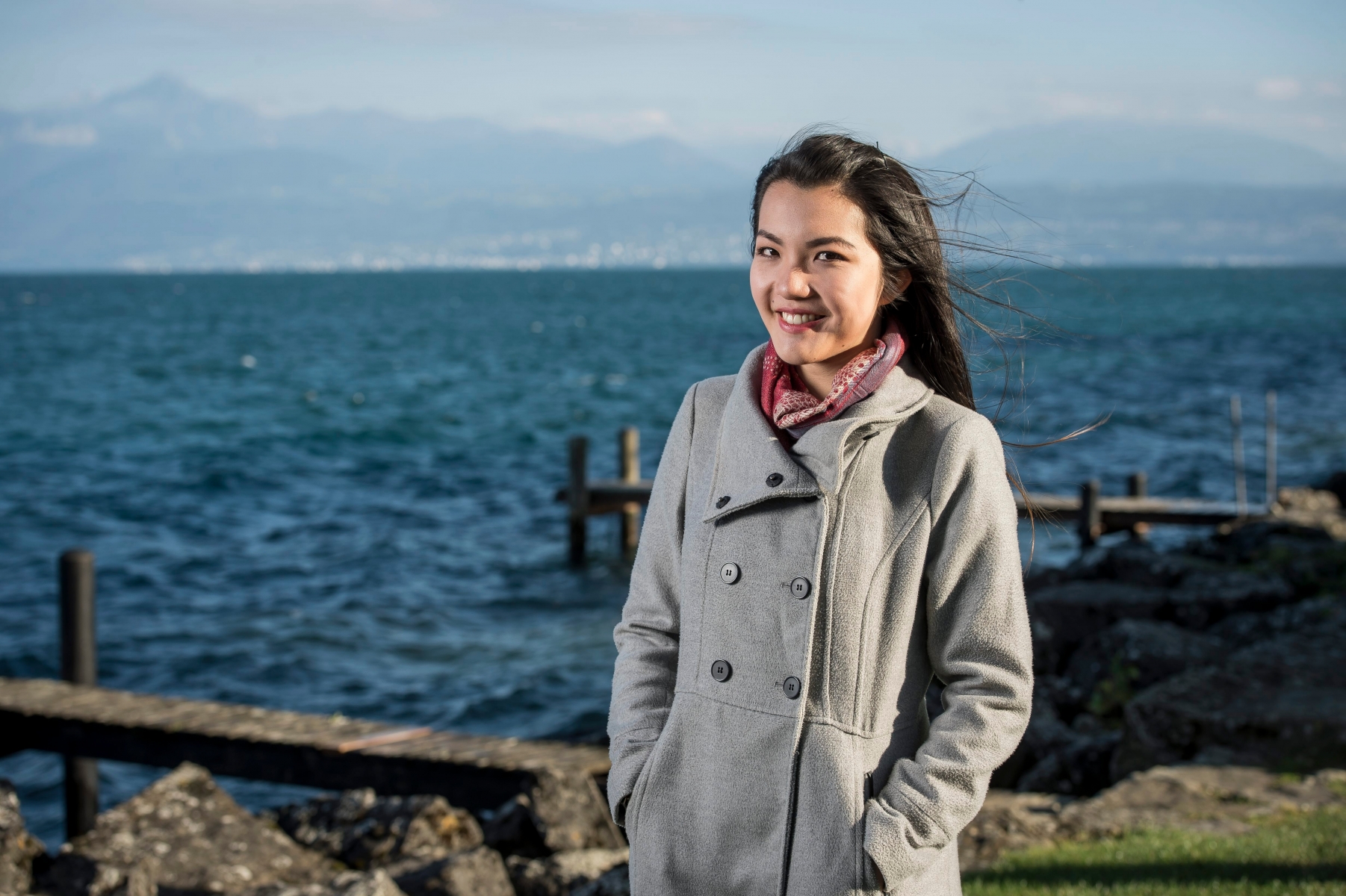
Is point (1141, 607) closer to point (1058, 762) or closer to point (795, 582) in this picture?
point (1058, 762)

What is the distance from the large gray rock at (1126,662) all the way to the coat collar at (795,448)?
20.5 ft

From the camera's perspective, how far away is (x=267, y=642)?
11.2 metres

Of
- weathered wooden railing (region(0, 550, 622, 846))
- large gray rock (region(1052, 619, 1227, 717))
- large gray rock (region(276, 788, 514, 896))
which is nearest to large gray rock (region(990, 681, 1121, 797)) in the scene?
large gray rock (region(1052, 619, 1227, 717))

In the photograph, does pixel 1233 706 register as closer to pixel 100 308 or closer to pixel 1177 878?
pixel 1177 878

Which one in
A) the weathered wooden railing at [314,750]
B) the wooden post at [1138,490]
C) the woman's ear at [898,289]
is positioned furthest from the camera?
the wooden post at [1138,490]

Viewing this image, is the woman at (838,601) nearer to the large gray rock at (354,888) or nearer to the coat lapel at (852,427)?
the coat lapel at (852,427)

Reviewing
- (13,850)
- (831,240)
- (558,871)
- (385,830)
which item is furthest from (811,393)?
(13,850)

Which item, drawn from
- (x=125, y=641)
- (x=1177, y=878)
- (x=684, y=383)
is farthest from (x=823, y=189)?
(x=684, y=383)

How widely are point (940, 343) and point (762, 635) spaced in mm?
611

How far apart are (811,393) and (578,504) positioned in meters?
12.2

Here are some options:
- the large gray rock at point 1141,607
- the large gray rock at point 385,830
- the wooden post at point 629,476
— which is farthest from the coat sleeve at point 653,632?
the wooden post at point 629,476

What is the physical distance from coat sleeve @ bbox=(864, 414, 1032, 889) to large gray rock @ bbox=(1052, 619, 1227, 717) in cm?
615

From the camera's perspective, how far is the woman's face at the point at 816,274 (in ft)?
6.69

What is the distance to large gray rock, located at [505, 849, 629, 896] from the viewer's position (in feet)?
14.5
